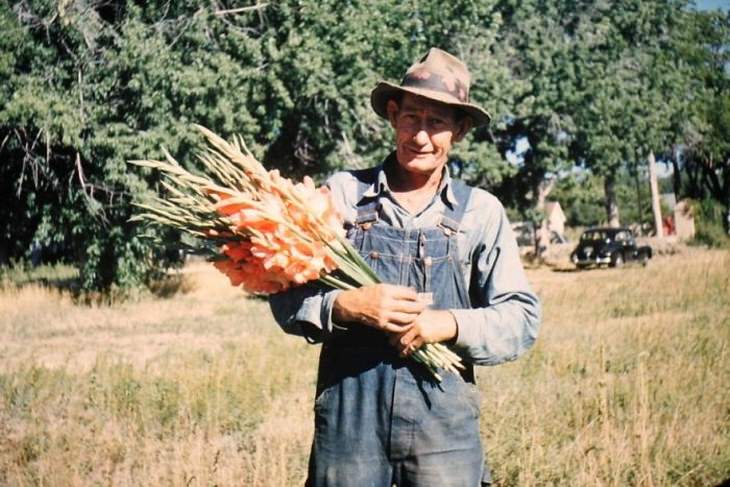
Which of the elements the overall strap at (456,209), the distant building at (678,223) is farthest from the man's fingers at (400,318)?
the distant building at (678,223)

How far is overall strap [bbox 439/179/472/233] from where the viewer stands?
221 centimetres

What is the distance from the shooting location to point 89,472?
3.89m

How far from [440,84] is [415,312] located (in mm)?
881

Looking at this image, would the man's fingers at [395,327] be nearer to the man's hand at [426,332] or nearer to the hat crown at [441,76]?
the man's hand at [426,332]

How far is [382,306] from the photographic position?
1.92 metres

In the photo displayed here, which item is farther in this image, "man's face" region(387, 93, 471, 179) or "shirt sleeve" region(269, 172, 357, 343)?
"man's face" region(387, 93, 471, 179)

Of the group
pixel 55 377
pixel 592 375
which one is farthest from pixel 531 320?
pixel 55 377

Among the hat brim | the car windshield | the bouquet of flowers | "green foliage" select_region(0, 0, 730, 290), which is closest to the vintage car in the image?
the car windshield

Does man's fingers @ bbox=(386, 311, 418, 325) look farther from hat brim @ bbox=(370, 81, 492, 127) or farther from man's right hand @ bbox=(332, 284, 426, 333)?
hat brim @ bbox=(370, 81, 492, 127)

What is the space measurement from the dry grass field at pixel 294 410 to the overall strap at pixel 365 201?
6.19ft

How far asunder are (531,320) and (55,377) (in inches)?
216

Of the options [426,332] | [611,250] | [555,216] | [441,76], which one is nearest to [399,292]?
[426,332]

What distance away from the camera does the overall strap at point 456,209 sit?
221 centimetres

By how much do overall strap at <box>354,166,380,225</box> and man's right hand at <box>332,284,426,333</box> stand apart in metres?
0.37
